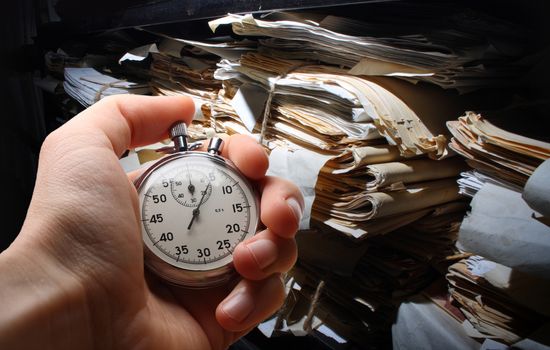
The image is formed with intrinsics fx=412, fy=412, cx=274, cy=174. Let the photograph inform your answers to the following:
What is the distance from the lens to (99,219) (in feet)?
1.83

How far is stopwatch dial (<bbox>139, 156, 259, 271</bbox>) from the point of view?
0.60m

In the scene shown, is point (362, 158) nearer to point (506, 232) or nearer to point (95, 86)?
point (506, 232)

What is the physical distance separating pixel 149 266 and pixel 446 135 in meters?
0.54

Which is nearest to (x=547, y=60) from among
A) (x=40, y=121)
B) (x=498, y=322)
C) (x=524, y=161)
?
(x=524, y=161)

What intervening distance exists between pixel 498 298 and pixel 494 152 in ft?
0.70

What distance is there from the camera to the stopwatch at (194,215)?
0.60 m

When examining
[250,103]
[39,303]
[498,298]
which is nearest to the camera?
[39,303]

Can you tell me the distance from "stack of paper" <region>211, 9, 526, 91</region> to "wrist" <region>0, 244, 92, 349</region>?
20.7 inches

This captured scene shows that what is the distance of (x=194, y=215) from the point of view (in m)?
0.61

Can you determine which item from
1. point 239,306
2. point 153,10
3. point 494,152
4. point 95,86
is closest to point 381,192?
point 494,152

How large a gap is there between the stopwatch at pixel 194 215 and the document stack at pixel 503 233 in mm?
319

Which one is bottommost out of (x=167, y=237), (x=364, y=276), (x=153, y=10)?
(x=364, y=276)

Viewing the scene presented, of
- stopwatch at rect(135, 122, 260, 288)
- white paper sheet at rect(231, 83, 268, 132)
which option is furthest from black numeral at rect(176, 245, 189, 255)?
white paper sheet at rect(231, 83, 268, 132)

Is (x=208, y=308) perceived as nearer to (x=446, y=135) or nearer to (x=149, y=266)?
(x=149, y=266)
